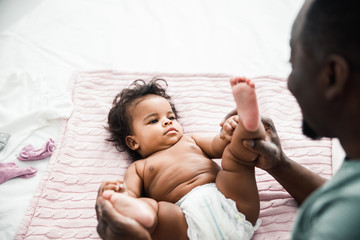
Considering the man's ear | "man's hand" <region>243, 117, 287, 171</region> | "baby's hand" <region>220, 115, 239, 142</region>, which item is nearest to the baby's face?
"baby's hand" <region>220, 115, 239, 142</region>

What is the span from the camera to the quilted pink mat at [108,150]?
4.20ft

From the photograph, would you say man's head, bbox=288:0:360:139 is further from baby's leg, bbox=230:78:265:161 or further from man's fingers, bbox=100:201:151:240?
man's fingers, bbox=100:201:151:240

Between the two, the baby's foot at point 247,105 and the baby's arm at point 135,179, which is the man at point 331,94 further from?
the baby's arm at point 135,179

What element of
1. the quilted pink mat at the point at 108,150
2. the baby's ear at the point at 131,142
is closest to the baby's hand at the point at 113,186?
the quilted pink mat at the point at 108,150

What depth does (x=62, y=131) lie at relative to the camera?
62.1 inches

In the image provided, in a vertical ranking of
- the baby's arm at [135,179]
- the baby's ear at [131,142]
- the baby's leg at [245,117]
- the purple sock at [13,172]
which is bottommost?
the purple sock at [13,172]

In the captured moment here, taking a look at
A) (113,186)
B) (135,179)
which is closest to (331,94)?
(113,186)

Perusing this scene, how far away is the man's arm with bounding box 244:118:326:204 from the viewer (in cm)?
114

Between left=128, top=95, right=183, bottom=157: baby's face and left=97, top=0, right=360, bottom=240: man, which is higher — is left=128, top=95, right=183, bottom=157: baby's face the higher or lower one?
the lower one

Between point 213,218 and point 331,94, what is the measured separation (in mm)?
561

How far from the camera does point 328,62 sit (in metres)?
0.70

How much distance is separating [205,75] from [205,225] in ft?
2.91

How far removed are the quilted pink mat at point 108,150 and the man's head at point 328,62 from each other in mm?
595

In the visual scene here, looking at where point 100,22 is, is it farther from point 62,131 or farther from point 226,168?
point 226,168
